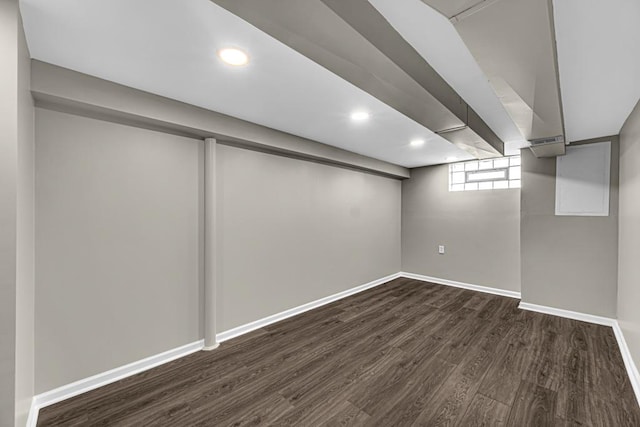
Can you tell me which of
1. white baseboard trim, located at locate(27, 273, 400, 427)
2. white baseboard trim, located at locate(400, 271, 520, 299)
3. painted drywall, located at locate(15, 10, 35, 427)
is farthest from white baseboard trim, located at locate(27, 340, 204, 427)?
white baseboard trim, located at locate(400, 271, 520, 299)

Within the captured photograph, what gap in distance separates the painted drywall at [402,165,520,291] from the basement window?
0.33ft

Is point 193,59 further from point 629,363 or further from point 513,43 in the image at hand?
point 629,363

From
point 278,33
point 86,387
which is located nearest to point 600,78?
point 278,33

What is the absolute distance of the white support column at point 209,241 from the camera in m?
2.56

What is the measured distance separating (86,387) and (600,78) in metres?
4.27

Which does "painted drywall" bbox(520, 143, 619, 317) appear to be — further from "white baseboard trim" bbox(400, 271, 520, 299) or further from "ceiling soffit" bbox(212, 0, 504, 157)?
"ceiling soffit" bbox(212, 0, 504, 157)

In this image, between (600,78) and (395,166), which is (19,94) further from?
(395,166)

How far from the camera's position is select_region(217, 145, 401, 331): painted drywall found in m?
2.79

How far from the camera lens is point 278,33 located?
116 centimetres

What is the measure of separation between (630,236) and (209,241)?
3.93m

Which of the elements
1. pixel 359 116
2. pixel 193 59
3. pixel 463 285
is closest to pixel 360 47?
pixel 193 59

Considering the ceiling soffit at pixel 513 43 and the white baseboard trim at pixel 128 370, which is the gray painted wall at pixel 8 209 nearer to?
the white baseboard trim at pixel 128 370

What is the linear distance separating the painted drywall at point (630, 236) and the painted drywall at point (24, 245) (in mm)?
4087

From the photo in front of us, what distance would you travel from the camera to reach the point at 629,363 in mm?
2236
